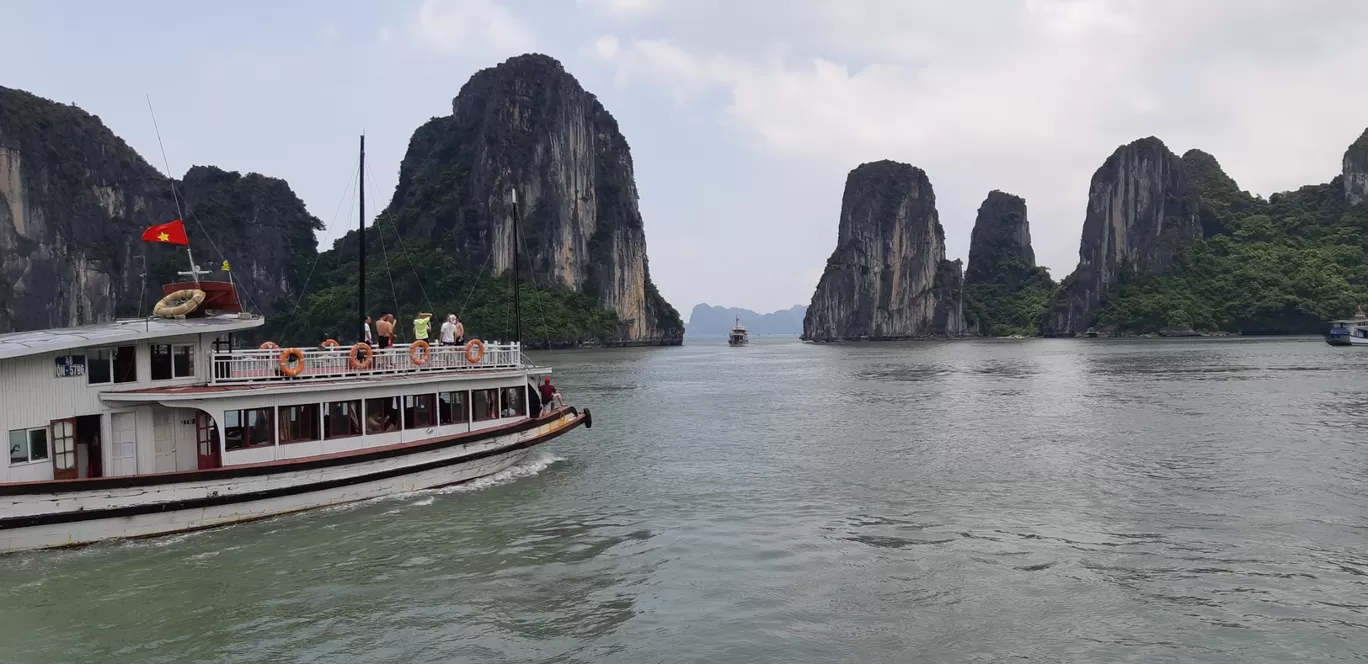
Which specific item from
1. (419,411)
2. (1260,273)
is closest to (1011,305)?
(1260,273)

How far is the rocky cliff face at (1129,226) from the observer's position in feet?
482

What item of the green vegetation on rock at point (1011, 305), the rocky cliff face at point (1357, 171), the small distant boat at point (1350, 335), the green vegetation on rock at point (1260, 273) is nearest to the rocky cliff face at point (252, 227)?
the small distant boat at point (1350, 335)

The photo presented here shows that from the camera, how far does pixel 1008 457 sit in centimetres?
2217

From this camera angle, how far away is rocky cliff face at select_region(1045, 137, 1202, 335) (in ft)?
482

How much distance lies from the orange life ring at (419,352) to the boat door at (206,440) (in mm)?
3827

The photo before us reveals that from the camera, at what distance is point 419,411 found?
17.2 metres

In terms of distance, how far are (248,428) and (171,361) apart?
5.64 ft

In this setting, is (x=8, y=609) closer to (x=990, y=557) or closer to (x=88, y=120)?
(x=990, y=557)

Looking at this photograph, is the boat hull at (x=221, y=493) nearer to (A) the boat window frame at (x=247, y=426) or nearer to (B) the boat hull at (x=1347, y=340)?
(A) the boat window frame at (x=247, y=426)

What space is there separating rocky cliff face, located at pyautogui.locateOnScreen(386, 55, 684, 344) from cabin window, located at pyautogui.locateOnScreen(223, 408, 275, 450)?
379ft

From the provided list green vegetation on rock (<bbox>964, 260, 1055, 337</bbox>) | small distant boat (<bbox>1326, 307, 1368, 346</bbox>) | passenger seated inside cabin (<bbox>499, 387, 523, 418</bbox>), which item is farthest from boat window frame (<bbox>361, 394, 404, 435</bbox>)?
green vegetation on rock (<bbox>964, 260, 1055, 337</bbox>)

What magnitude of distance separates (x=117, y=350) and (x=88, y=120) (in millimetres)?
127227

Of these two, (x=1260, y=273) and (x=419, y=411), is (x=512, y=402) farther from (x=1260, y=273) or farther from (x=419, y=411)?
(x=1260, y=273)

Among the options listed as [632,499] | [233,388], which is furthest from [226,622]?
[632,499]
